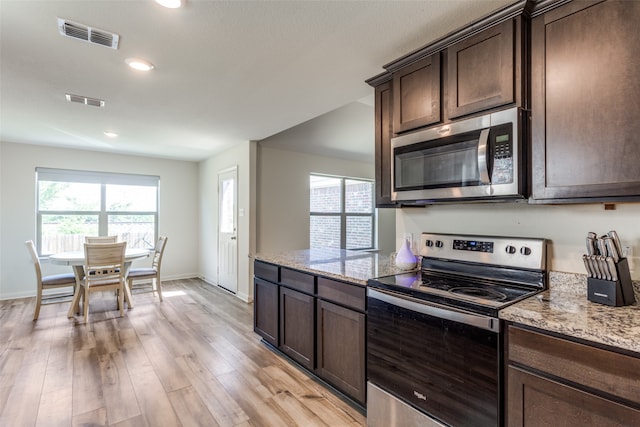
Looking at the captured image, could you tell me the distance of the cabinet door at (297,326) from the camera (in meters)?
2.34

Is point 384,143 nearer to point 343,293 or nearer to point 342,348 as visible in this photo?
point 343,293

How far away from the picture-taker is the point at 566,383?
1.12 metres

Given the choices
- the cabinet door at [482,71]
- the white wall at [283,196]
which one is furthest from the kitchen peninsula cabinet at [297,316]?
the white wall at [283,196]

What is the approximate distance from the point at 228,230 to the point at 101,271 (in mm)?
1864

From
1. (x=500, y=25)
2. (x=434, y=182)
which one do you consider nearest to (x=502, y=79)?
(x=500, y=25)

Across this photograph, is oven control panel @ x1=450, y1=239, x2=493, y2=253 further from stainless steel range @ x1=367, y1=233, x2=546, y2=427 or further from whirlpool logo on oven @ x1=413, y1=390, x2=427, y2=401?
whirlpool logo on oven @ x1=413, y1=390, x2=427, y2=401

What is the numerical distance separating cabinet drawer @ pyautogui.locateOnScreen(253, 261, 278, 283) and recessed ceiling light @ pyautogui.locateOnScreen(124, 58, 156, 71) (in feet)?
5.87

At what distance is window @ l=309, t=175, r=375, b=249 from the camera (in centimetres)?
590

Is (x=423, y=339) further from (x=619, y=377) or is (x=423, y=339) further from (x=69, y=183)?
(x=69, y=183)

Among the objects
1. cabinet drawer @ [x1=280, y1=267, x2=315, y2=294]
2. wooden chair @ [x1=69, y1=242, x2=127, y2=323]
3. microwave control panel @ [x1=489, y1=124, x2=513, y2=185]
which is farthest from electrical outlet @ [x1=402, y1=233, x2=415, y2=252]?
wooden chair @ [x1=69, y1=242, x2=127, y2=323]

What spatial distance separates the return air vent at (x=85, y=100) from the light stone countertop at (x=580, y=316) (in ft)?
11.9

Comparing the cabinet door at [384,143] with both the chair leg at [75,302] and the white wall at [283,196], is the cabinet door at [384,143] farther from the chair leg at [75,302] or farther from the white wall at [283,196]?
the chair leg at [75,302]

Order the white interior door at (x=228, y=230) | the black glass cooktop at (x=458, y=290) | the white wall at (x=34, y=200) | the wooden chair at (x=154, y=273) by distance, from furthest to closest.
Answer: the white interior door at (x=228, y=230)
the white wall at (x=34, y=200)
the wooden chair at (x=154, y=273)
the black glass cooktop at (x=458, y=290)

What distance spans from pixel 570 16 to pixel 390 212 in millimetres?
5478
